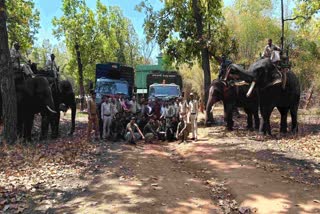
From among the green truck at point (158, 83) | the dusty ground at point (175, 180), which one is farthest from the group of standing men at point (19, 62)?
the green truck at point (158, 83)

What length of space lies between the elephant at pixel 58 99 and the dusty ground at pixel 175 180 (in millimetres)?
3381

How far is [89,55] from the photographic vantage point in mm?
42438

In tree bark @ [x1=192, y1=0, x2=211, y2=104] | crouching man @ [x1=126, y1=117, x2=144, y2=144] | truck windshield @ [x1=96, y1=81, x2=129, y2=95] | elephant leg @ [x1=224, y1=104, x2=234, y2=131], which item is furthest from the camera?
tree bark @ [x1=192, y1=0, x2=211, y2=104]

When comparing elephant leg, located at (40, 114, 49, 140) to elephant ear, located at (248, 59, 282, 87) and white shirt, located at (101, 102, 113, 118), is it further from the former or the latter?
elephant ear, located at (248, 59, 282, 87)

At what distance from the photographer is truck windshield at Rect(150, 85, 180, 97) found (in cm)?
2397

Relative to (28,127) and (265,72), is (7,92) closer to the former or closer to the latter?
(28,127)

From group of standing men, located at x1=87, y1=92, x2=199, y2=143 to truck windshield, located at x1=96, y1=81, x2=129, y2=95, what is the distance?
435 centimetres

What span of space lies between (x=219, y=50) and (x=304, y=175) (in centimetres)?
1527

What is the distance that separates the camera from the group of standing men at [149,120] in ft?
53.7

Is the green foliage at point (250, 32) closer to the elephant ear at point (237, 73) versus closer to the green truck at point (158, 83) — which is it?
the green truck at point (158, 83)

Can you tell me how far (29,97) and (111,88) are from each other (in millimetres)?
7050

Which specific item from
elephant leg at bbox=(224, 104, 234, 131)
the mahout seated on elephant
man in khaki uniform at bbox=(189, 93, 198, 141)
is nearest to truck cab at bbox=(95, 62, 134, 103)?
the mahout seated on elephant

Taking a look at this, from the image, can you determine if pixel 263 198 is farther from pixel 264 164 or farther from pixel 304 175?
pixel 264 164

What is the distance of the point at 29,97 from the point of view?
16.4 metres
